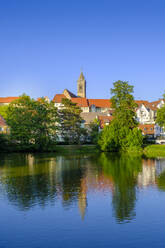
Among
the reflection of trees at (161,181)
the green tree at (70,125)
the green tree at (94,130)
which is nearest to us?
the reflection of trees at (161,181)

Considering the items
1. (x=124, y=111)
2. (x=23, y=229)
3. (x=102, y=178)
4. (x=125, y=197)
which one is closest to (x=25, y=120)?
(x=124, y=111)

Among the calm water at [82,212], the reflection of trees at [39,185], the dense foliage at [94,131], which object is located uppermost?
the dense foliage at [94,131]

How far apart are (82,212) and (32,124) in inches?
2227

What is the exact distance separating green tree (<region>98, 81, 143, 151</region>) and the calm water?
3939 centimetres

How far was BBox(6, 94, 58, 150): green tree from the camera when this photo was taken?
74375mm

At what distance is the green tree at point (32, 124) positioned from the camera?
74.4 m

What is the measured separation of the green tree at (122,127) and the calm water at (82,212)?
39.4 metres

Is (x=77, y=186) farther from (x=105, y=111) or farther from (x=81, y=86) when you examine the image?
(x=81, y=86)

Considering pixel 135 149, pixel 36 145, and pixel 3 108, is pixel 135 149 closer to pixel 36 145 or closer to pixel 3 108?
pixel 36 145

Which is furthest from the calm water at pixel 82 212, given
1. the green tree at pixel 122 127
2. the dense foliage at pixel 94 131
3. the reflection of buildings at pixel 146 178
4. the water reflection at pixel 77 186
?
the dense foliage at pixel 94 131

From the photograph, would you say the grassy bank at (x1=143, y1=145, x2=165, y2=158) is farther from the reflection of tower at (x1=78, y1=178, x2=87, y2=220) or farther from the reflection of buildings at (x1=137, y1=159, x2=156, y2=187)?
the reflection of tower at (x1=78, y1=178, x2=87, y2=220)

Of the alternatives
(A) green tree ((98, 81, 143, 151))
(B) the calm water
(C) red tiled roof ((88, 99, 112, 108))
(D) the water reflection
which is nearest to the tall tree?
(A) green tree ((98, 81, 143, 151))

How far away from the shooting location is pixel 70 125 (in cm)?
8650

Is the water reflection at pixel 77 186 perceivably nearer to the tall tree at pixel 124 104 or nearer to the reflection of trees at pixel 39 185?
the reflection of trees at pixel 39 185
